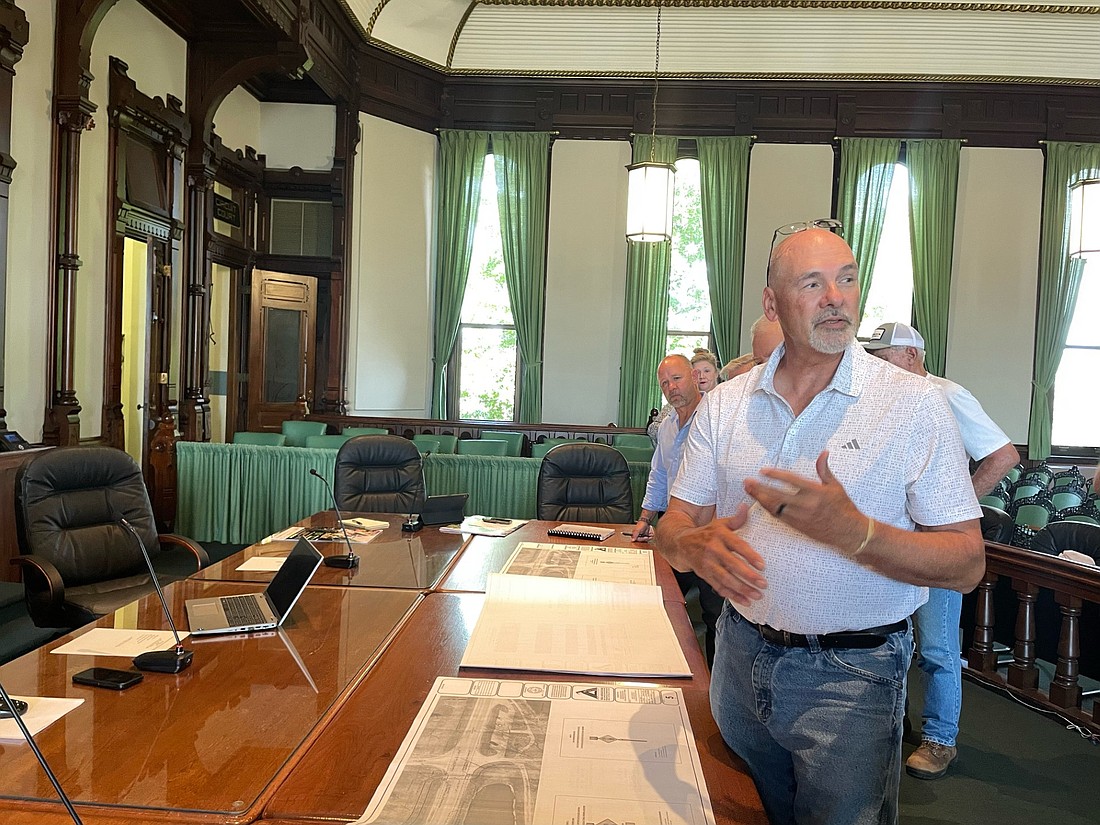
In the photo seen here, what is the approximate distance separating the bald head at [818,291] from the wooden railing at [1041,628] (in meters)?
2.24

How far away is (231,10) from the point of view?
689 cm

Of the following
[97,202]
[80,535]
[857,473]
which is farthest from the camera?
[97,202]

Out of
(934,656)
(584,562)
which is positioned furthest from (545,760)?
(934,656)

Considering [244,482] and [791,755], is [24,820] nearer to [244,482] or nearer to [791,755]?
[791,755]

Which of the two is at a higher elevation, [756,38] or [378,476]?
[756,38]

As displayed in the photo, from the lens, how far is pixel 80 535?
3250 mm

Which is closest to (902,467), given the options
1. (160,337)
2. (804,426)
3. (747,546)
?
(804,426)

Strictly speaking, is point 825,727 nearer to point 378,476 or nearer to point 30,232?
point 378,476

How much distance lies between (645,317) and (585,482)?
18.6ft

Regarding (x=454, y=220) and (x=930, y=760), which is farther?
(x=454, y=220)

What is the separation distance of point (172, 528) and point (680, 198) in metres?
6.50

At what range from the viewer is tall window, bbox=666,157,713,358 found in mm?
9789

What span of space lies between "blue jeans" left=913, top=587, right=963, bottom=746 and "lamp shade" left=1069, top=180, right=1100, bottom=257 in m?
5.24

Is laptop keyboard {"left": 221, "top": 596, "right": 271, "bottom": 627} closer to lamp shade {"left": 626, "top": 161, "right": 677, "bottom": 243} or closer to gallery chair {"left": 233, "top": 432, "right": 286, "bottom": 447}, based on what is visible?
gallery chair {"left": 233, "top": 432, "right": 286, "bottom": 447}
